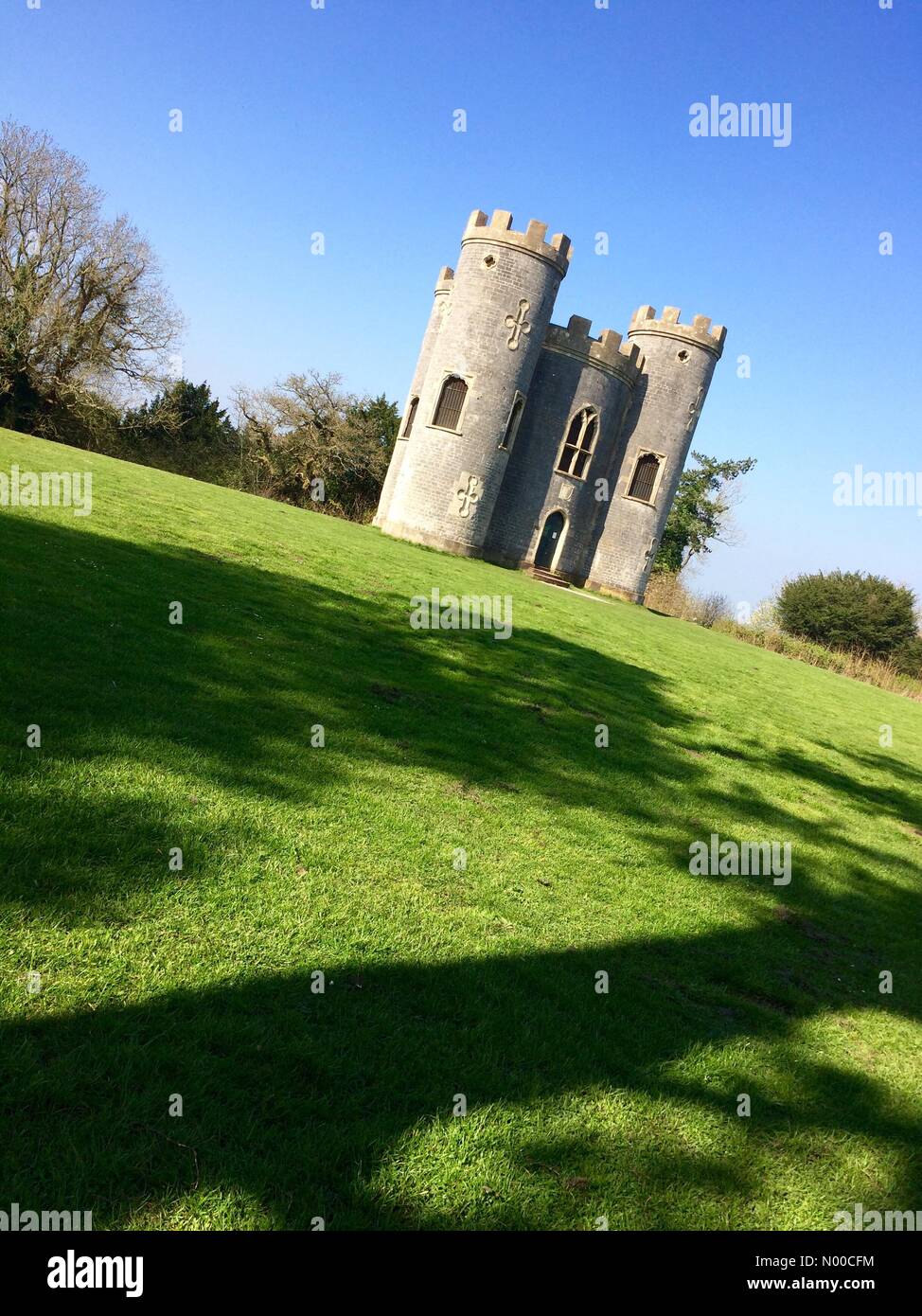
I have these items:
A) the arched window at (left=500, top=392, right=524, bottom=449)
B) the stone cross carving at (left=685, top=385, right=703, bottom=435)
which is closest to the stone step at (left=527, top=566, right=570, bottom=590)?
the arched window at (left=500, top=392, right=524, bottom=449)

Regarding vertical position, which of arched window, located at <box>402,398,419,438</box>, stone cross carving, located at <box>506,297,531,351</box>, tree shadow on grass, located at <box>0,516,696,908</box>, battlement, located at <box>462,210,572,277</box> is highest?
battlement, located at <box>462,210,572,277</box>

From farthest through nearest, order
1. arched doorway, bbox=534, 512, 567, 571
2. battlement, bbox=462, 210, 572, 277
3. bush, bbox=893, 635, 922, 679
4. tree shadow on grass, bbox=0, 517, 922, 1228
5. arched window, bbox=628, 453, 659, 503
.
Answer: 1. bush, bbox=893, 635, 922, 679
2. arched window, bbox=628, 453, 659, 503
3. arched doorway, bbox=534, 512, 567, 571
4. battlement, bbox=462, 210, 572, 277
5. tree shadow on grass, bbox=0, 517, 922, 1228

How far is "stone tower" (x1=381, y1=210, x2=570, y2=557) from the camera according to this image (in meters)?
28.5

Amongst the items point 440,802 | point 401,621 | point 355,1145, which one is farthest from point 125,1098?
point 401,621

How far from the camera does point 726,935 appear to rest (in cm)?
538

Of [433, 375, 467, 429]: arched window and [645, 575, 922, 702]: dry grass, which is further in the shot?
[645, 575, 922, 702]: dry grass

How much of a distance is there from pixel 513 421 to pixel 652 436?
7349mm

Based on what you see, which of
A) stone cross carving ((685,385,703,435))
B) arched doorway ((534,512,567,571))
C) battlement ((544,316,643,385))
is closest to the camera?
battlement ((544,316,643,385))

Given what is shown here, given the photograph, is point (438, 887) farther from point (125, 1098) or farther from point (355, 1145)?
point (125, 1098)

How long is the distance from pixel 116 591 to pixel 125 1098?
258 inches

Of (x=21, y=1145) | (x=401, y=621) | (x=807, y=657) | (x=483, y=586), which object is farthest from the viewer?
(x=807, y=657)

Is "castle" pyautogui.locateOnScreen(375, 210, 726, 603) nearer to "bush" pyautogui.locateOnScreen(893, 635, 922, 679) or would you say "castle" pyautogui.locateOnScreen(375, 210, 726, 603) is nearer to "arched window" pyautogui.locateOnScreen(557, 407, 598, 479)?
"arched window" pyautogui.locateOnScreen(557, 407, 598, 479)

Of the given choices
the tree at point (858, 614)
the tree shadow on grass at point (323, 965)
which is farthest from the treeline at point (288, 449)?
the tree shadow on grass at point (323, 965)

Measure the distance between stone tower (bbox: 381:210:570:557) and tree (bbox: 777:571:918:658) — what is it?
103 feet
